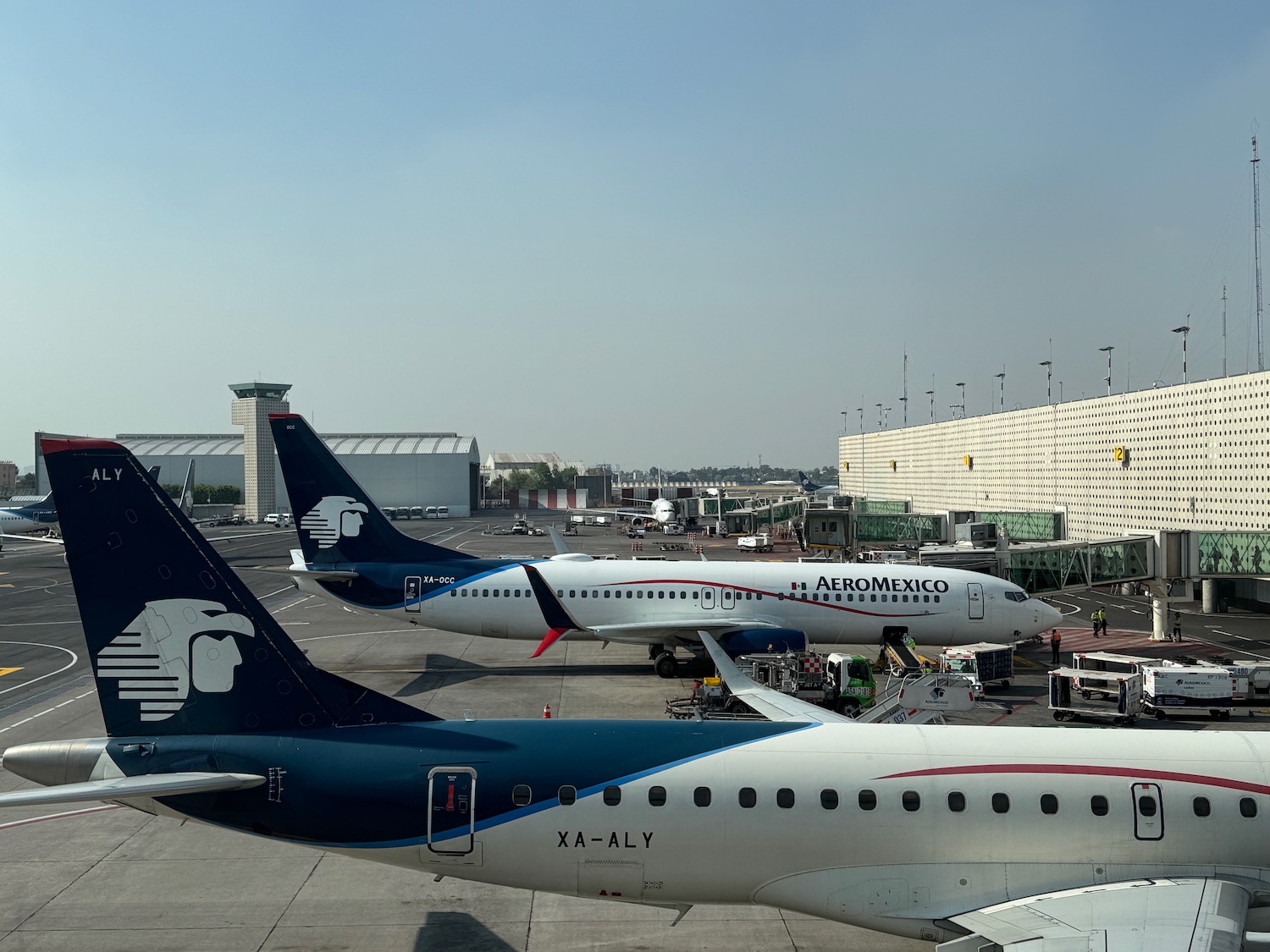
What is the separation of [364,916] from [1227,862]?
1417 cm

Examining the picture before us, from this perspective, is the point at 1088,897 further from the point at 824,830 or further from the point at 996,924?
the point at 824,830

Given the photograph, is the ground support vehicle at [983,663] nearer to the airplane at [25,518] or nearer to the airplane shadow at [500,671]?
the airplane shadow at [500,671]

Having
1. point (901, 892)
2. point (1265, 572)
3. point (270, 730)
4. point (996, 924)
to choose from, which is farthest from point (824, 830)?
point (1265, 572)

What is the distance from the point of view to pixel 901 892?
1333 centimetres

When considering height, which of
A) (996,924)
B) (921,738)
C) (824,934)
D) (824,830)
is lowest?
(824,934)

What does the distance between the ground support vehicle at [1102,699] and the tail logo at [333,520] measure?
2774cm

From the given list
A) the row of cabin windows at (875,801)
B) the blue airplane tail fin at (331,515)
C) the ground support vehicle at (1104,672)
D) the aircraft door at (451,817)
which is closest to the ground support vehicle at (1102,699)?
the ground support vehicle at (1104,672)

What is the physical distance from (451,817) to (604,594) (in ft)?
80.1

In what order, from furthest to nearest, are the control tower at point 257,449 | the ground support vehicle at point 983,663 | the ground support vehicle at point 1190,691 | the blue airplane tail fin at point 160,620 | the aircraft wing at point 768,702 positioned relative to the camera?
the control tower at point 257,449, the ground support vehicle at point 983,663, the ground support vehicle at point 1190,691, the aircraft wing at point 768,702, the blue airplane tail fin at point 160,620

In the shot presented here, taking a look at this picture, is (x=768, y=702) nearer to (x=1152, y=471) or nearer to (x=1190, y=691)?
(x=1190, y=691)

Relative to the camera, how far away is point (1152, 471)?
59562mm

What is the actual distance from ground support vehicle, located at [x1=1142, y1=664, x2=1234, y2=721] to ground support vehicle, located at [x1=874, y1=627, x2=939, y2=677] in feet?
25.0

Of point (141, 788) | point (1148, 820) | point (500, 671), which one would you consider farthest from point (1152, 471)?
point (141, 788)

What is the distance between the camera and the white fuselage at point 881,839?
13.3 meters
